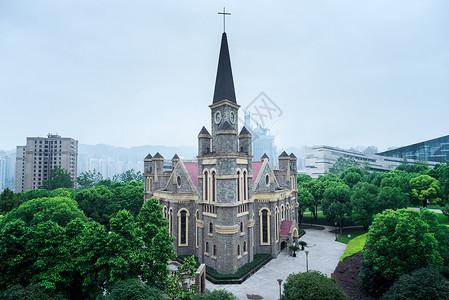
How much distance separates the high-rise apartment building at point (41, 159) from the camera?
278 feet

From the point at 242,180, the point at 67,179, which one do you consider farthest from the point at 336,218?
the point at 67,179

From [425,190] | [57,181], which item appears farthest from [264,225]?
[57,181]

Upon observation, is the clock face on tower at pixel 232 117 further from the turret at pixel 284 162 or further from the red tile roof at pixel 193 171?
the turret at pixel 284 162

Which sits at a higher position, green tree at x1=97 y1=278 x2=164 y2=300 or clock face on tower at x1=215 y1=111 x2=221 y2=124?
clock face on tower at x1=215 y1=111 x2=221 y2=124

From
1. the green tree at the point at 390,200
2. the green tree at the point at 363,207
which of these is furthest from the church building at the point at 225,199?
the green tree at the point at 390,200

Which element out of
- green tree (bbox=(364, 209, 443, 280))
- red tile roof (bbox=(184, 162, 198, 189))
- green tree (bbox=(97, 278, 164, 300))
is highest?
red tile roof (bbox=(184, 162, 198, 189))

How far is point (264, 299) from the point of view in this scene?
1972cm

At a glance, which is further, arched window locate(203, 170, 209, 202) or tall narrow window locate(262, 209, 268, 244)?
tall narrow window locate(262, 209, 268, 244)

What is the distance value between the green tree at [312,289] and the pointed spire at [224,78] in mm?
18120

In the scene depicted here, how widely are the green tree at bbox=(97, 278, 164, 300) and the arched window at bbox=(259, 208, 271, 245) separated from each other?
16.7m

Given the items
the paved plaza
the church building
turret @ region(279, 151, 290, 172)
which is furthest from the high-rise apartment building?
the paved plaza

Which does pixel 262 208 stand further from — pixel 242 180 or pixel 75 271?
pixel 75 271

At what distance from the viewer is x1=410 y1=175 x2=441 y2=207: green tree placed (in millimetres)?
37344

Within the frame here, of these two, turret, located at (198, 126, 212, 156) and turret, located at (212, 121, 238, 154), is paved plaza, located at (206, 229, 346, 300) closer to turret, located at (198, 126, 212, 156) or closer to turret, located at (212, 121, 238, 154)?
turret, located at (212, 121, 238, 154)
